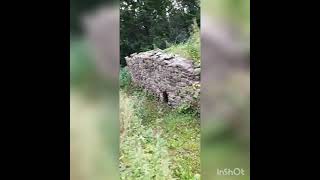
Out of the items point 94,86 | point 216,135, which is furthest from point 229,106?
point 94,86

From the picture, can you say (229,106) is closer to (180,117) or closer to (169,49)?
(180,117)

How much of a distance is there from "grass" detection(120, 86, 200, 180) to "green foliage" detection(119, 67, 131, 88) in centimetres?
5

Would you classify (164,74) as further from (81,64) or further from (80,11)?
(80,11)

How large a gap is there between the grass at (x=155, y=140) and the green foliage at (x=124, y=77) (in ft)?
→ 0.17

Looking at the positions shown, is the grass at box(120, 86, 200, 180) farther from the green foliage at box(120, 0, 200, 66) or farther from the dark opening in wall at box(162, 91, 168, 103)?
the green foliage at box(120, 0, 200, 66)

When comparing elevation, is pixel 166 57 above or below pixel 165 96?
above

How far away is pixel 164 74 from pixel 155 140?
1.91ft

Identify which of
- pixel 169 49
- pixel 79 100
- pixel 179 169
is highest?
pixel 169 49

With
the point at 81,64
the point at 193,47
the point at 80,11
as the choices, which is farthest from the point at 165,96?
the point at 80,11

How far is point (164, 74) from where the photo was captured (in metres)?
4.56

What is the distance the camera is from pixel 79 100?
4625 millimetres

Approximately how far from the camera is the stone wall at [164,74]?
4523 mm

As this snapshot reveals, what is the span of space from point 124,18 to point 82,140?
1.14 m

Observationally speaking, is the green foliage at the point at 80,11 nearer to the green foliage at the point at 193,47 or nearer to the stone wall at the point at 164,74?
the stone wall at the point at 164,74
